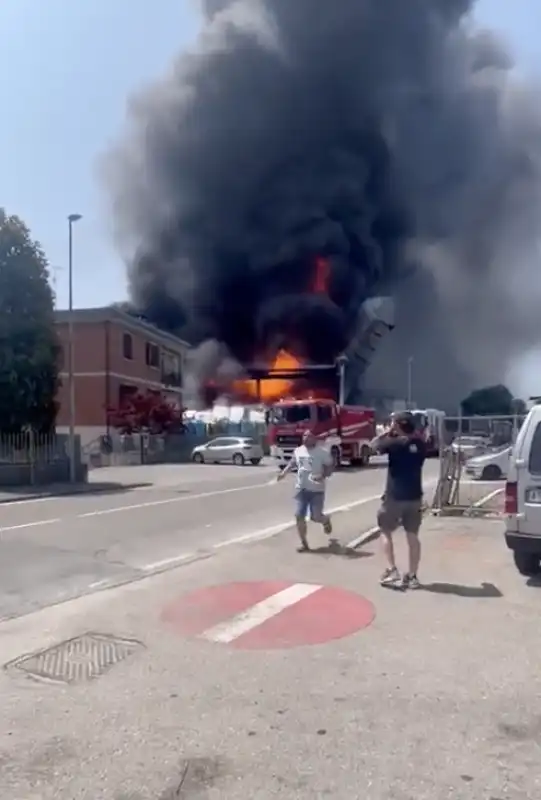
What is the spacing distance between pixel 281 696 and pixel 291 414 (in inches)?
1031

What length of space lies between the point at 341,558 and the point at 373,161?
54.7m

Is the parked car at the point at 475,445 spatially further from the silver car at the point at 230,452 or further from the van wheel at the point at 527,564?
the van wheel at the point at 527,564

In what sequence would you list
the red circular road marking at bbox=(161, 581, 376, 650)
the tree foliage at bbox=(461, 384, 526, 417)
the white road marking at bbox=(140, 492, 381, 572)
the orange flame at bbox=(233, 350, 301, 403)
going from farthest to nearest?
the tree foliage at bbox=(461, 384, 526, 417) < the orange flame at bbox=(233, 350, 301, 403) < the white road marking at bbox=(140, 492, 381, 572) < the red circular road marking at bbox=(161, 581, 376, 650)

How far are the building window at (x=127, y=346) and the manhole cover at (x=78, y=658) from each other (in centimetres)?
3692

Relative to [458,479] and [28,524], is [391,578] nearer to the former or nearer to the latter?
[458,479]

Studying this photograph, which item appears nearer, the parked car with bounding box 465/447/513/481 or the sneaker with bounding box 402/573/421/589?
the sneaker with bounding box 402/573/421/589

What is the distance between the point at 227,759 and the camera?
390 centimetres

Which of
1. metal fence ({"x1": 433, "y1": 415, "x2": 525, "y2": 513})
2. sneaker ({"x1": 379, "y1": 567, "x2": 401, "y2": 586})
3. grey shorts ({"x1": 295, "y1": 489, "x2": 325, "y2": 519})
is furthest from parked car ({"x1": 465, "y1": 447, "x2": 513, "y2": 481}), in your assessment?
sneaker ({"x1": 379, "y1": 567, "x2": 401, "y2": 586})

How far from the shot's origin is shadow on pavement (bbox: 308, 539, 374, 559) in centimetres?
953

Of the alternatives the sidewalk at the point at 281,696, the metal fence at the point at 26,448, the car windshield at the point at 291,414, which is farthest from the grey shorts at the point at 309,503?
the car windshield at the point at 291,414

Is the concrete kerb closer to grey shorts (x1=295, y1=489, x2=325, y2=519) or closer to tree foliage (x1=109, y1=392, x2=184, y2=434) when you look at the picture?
grey shorts (x1=295, y1=489, x2=325, y2=519)

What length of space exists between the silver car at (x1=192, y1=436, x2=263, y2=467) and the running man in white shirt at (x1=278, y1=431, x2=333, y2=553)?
83.8ft

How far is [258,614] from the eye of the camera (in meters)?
6.71

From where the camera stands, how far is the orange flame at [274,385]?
203 feet
